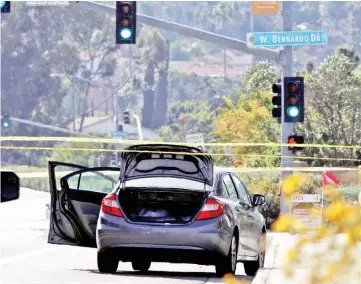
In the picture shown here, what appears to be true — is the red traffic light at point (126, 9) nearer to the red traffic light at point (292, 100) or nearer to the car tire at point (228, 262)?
the red traffic light at point (292, 100)

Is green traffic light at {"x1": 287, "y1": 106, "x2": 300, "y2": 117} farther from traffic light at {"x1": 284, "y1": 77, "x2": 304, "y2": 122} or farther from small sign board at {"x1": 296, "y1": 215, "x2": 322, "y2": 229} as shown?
small sign board at {"x1": 296, "y1": 215, "x2": 322, "y2": 229}

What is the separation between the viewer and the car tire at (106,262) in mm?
15107

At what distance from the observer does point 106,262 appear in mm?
15367

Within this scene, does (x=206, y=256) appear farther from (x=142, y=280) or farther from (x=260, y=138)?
(x=260, y=138)

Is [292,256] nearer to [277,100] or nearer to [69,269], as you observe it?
[69,269]

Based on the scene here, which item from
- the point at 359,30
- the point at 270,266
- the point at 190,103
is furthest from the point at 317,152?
the point at 359,30

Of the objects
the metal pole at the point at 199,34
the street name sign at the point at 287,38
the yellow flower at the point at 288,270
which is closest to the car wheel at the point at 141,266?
the street name sign at the point at 287,38

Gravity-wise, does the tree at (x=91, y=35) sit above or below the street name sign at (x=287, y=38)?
above

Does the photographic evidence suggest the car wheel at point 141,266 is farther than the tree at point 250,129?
No

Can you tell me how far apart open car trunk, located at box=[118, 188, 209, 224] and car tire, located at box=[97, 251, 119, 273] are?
57 cm

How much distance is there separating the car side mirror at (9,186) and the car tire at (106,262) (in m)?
8.01

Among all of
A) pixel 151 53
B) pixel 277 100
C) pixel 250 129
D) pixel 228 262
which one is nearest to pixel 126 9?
pixel 277 100

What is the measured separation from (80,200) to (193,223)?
8.06 feet

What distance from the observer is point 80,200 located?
16.7m
